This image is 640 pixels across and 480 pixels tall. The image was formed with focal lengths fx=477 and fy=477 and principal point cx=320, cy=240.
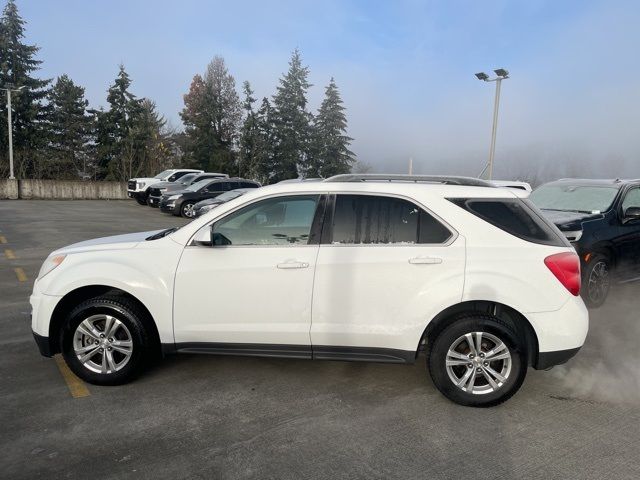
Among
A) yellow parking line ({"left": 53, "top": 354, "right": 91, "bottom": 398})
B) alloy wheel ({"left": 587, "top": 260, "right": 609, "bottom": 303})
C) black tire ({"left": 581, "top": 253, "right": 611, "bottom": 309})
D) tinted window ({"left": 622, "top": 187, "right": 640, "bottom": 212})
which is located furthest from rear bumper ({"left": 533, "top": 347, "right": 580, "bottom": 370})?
tinted window ({"left": 622, "top": 187, "right": 640, "bottom": 212})

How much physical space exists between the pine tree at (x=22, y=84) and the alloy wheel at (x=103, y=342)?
39.4 m

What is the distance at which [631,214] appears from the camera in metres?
6.73

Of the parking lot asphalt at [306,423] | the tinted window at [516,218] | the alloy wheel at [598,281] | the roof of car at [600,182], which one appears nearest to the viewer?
the parking lot asphalt at [306,423]

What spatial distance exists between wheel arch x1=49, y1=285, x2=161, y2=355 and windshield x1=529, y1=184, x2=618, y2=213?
20.1 feet

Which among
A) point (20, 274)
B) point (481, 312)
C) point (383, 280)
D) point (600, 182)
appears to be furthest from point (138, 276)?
point (600, 182)

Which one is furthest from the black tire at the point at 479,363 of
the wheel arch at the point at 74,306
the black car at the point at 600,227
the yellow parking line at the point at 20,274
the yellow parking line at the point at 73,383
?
the yellow parking line at the point at 20,274

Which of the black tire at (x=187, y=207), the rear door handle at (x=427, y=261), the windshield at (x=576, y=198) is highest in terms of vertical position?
the windshield at (x=576, y=198)

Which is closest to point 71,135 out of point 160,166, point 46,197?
point 160,166

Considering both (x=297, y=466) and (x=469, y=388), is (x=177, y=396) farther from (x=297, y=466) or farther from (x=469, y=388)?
(x=469, y=388)

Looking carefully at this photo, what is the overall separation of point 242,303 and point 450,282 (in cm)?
161

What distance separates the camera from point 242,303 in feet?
12.3

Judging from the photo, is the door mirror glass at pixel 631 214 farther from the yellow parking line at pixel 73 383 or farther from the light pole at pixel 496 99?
the light pole at pixel 496 99

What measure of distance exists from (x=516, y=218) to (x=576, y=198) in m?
4.43

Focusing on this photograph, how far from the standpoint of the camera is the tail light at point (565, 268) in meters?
3.58
